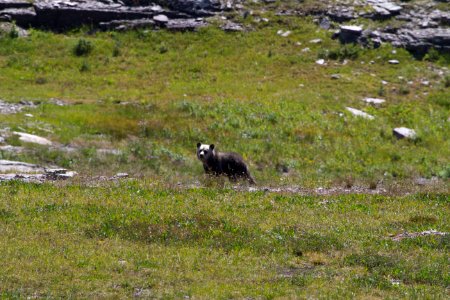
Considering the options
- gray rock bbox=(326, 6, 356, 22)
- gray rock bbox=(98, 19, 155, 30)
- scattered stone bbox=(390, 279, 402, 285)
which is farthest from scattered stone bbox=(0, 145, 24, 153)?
gray rock bbox=(326, 6, 356, 22)

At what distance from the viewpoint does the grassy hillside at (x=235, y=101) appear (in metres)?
32.5

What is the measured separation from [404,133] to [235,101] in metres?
8.68

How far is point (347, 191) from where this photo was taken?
2447cm

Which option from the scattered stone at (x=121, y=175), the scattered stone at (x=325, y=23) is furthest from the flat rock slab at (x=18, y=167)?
the scattered stone at (x=325, y=23)

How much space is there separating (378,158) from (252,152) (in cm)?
572

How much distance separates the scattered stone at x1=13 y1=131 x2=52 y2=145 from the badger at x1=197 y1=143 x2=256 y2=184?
742cm

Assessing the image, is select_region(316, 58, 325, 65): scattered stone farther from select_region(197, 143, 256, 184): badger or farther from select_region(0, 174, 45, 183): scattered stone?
select_region(0, 174, 45, 183): scattered stone

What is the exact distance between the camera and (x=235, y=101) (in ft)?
131

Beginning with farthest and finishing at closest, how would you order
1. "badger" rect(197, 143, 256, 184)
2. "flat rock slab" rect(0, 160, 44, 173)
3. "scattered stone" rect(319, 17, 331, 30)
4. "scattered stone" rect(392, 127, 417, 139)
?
"scattered stone" rect(319, 17, 331, 30) → "scattered stone" rect(392, 127, 417, 139) → "badger" rect(197, 143, 256, 184) → "flat rock slab" rect(0, 160, 44, 173)

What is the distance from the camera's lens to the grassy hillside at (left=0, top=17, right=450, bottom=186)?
107 ft

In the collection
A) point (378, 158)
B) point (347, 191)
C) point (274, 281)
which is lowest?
point (378, 158)

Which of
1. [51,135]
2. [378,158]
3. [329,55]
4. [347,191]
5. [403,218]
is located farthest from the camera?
[329,55]

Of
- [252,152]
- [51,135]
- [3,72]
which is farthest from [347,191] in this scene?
[3,72]

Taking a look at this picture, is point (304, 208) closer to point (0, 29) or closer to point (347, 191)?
point (347, 191)
